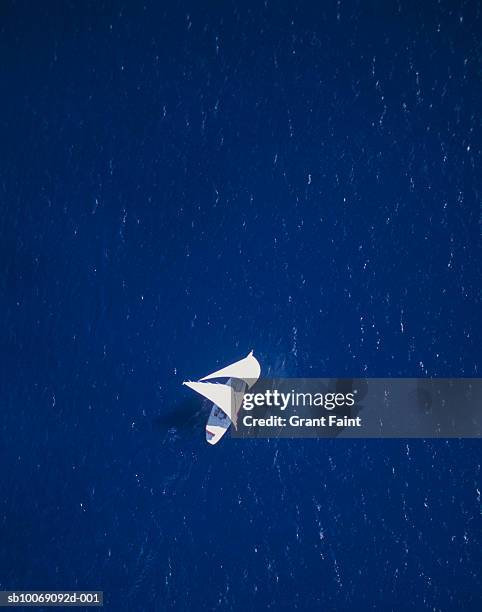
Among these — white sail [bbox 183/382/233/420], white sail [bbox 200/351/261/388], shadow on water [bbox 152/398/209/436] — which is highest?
white sail [bbox 200/351/261/388]

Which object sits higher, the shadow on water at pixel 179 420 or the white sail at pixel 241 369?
the white sail at pixel 241 369

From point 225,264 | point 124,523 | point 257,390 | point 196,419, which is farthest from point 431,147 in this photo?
point 124,523

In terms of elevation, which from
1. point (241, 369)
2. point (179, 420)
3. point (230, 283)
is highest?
point (230, 283)

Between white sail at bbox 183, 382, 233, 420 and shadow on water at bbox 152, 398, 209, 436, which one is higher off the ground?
white sail at bbox 183, 382, 233, 420

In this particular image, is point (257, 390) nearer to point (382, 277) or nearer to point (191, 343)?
point (191, 343)

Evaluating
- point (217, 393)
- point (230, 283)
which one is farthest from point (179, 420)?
point (230, 283)

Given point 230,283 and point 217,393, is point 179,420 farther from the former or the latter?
point 230,283

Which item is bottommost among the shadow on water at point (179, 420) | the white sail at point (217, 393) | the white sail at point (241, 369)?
the shadow on water at point (179, 420)
